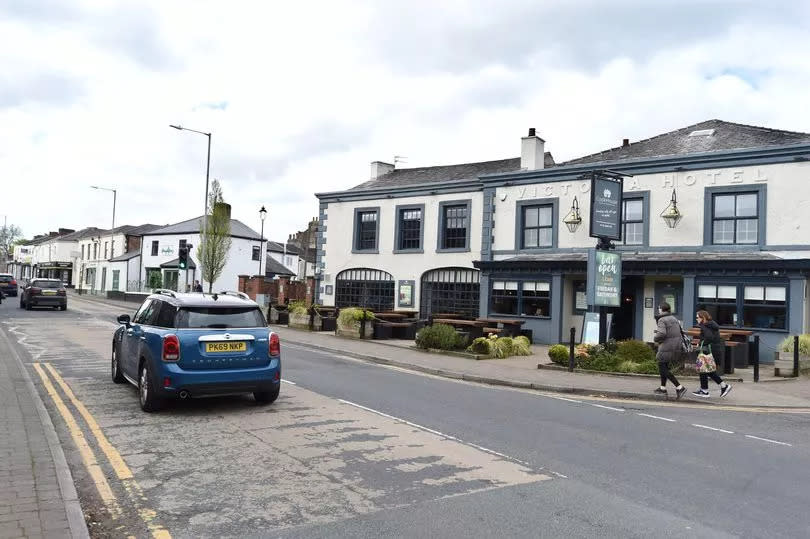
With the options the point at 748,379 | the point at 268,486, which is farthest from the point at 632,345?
the point at 268,486

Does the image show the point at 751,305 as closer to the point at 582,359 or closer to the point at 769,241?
the point at 769,241

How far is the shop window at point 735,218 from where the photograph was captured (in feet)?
63.7

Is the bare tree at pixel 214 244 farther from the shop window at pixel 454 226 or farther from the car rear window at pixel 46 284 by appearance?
the shop window at pixel 454 226

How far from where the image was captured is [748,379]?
47.0ft

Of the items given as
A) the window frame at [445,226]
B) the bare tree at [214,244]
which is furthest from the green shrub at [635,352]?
the bare tree at [214,244]

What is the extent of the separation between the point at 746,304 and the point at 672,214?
3.54 m

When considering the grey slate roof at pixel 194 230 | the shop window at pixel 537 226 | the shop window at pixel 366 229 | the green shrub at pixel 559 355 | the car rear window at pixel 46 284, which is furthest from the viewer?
the grey slate roof at pixel 194 230

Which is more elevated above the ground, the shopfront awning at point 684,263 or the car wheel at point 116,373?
the shopfront awning at point 684,263

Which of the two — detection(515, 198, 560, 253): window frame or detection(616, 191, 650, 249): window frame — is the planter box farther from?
detection(616, 191, 650, 249): window frame

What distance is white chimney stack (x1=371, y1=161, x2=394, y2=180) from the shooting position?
33.2 m

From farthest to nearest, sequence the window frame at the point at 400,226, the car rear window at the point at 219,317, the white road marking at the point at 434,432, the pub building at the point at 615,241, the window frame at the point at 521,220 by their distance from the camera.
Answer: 1. the window frame at the point at 400,226
2. the window frame at the point at 521,220
3. the pub building at the point at 615,241
4. the car rear window at the point at 219,317
5. the white road marking at the point at 434,432

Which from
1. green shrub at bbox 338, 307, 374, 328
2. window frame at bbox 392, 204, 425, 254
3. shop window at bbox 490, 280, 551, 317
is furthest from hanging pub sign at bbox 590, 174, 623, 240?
window frame at bbox 392, 204, 425, 254

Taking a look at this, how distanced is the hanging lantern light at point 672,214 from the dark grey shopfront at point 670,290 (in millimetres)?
1006

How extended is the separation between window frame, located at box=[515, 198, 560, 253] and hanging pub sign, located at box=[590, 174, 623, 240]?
600 cm
